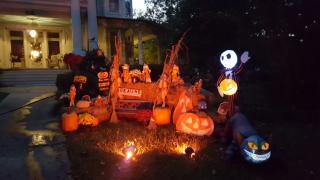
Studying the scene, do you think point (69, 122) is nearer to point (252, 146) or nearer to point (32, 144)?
point (32, 144)

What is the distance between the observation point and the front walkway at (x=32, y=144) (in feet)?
16.6

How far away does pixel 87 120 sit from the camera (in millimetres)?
7371

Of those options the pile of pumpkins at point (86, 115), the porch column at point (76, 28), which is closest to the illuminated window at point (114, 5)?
the porch column at point (76, 28)

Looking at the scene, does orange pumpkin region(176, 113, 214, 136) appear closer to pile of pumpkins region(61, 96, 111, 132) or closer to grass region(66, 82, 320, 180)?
grass region(66, 82, 320, 180)

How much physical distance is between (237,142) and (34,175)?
3235mm

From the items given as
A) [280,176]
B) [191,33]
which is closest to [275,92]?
[280,176]

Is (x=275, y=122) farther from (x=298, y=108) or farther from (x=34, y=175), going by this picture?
(x=34, y=175)

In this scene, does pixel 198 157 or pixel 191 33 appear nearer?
pixel 198 157

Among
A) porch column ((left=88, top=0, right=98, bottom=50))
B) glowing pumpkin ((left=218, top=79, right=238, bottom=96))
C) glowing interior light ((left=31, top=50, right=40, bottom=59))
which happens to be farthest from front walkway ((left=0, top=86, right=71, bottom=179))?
glowing interior light ((left=31, top=50, right=40, bottom=59))

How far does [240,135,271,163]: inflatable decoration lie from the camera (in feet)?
17.0

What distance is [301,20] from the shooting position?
10.8 metres

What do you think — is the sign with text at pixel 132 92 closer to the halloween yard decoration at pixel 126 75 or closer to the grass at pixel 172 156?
the halloween yard decoration at pixel 126 75

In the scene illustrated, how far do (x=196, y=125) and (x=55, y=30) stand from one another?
A: 18597mm

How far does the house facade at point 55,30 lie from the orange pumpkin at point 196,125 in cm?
1305
